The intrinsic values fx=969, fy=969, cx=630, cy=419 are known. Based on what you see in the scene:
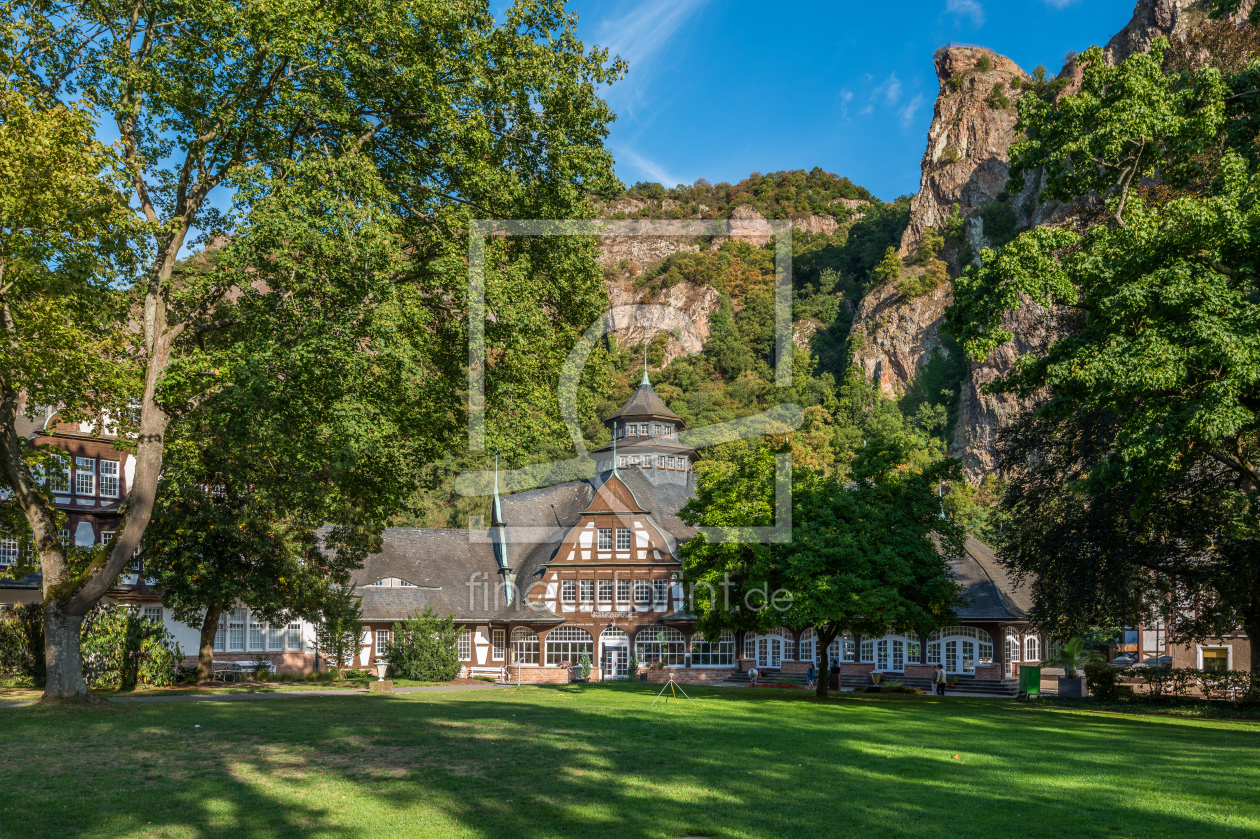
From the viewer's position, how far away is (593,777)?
12.0 metres

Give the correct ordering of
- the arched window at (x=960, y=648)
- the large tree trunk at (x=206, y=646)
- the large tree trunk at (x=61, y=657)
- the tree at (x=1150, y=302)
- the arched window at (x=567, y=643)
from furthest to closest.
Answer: the arched window at (x=567, y=643) < the arched window at (x=960, y=648) < the large tree trunk at (x=206, y=646) < the large tree trunk at (x=61, y=657) < the tree at (x=1150, y=302)

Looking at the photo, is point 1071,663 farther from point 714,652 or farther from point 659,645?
point 659,645

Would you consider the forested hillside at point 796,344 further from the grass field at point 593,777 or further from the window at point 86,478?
the grass field at point 593,777

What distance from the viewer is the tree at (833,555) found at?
2831 centimetres

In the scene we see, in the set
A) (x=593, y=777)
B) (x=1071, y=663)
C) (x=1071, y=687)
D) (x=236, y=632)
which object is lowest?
(x=1071, y=687)

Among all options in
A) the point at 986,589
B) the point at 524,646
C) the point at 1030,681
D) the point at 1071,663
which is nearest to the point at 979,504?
the point at 986,589

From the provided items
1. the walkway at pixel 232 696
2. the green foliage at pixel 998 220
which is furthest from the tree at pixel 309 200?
the green foliage at pixel 998 220

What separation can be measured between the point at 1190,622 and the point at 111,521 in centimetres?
4342

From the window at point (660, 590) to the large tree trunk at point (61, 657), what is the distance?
33.2 m

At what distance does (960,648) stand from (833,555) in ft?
63.5

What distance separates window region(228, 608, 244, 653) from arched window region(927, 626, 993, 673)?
32.2 m

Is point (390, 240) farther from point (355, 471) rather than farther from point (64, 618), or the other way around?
point (64, 618)

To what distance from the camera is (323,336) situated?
58.2 ft

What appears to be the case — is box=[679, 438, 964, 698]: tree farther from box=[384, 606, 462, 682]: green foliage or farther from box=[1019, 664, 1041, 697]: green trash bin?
box=[384, 606, 462, 682]: green foliage
